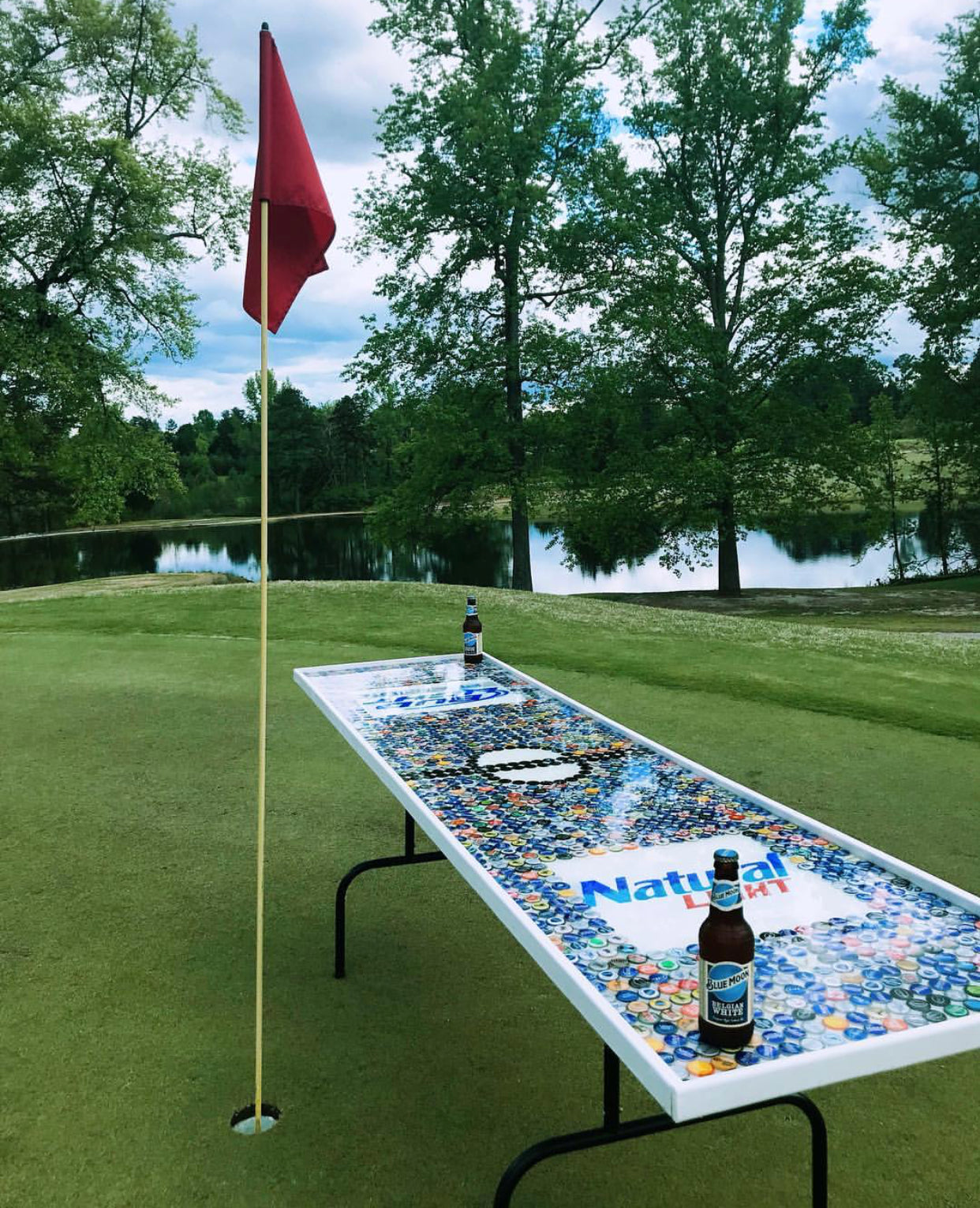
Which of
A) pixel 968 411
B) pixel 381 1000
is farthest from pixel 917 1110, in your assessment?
pixel 968 411

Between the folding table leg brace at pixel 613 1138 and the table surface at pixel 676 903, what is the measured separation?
0.89 ft

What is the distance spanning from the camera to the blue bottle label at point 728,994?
5.44 ft

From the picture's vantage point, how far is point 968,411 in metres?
21.5

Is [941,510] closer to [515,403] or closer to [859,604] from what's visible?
[859,604]

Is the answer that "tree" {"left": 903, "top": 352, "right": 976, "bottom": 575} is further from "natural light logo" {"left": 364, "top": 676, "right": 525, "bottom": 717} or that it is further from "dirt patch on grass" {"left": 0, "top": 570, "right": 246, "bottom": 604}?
"natural light logo" {"left": 364, "top": 676, "right": 525, "bottom": 717}

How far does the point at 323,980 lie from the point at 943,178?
2319 centimetres

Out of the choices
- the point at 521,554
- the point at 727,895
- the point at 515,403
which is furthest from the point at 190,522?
the point at 727,895

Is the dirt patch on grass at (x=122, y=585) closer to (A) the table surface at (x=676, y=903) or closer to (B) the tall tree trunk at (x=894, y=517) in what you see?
(A) the table surface at (x=676, y=903)

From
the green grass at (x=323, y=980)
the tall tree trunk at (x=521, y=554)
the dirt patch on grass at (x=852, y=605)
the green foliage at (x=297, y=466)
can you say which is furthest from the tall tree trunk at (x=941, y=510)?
the green foliage at (x=297, y=466)

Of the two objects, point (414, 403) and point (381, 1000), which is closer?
point (381, 1000)

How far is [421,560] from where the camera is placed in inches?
1688

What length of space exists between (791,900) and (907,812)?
291 centimetres

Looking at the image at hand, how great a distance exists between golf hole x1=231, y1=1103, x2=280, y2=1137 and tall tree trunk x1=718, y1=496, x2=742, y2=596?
2006 cm

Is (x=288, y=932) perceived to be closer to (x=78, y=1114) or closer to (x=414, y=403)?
(x=78, y=1114)
